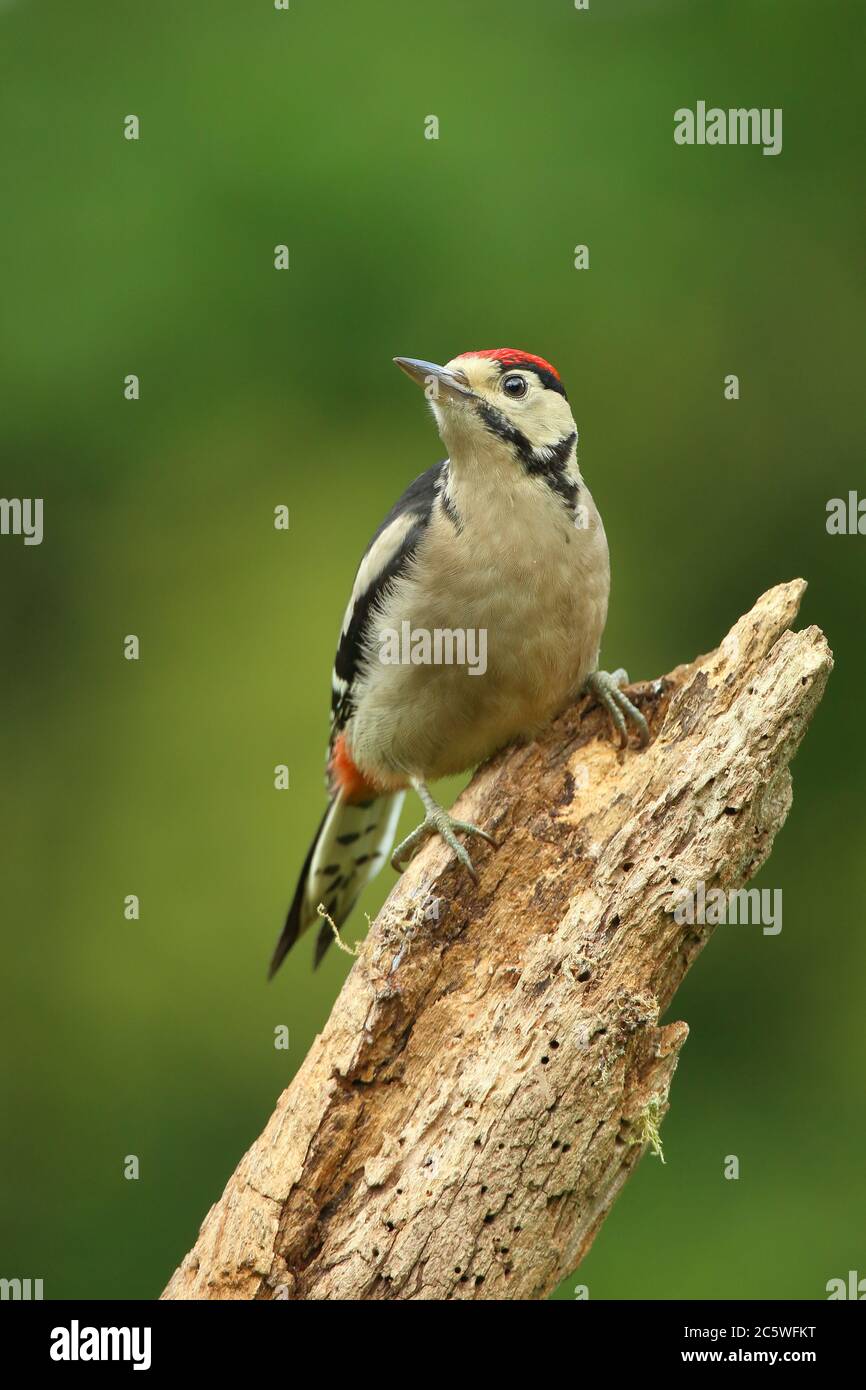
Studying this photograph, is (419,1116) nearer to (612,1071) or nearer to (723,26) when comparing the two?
(612,1071)

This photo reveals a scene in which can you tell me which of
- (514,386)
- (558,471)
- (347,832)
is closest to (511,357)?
(514,386)

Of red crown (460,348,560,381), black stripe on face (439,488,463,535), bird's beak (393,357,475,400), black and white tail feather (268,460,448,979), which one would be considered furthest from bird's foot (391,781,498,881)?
red crown (460,348,560,381)

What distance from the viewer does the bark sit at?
10.2 ft

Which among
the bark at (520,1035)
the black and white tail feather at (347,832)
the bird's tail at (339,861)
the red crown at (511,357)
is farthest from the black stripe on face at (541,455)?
the bird's tail at (339,861)

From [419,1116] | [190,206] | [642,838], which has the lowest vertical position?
→ [419,1116]

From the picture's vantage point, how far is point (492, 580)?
13.1 feet

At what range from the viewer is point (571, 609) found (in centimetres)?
402

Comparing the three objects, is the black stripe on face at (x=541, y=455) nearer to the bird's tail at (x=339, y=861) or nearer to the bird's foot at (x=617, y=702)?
the bird's foot at (x=617, y=702)

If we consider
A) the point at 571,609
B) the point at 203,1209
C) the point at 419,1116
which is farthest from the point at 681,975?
the point at 203,1209

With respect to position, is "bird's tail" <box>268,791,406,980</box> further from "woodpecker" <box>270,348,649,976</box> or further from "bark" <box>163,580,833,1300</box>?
"bark" <box>163,580,833,1300</box>

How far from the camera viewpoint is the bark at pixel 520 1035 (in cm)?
312

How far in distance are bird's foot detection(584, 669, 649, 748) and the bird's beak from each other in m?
0.84

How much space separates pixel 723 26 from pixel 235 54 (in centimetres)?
207

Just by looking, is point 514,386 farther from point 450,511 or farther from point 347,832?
point 347,832
